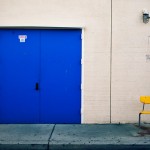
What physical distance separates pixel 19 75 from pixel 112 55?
8.10 ft

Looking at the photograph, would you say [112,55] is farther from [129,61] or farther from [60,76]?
[60,76]

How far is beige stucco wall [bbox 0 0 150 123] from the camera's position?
909cm

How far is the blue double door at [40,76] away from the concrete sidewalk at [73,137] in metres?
0.38

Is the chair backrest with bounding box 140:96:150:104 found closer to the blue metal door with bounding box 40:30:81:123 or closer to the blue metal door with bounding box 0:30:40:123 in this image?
the blue metal door with bounding box 40:30:81:123

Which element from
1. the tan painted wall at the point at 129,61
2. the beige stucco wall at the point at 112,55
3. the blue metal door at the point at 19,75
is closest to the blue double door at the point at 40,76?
the blue metal door at the point at 19,75

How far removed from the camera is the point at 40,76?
917 centimetres

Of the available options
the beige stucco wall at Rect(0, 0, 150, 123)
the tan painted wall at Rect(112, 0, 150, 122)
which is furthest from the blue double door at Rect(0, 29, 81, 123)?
the tan painted wall at Rect(112, 0, 150, 122)

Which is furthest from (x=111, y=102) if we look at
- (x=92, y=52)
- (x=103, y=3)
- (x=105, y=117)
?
(x=103, y=3)

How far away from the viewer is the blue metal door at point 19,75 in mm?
9133

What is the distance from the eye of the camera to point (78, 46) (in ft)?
30.0

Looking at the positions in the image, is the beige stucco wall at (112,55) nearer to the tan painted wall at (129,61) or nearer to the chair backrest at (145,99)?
the tan painted wall at (129,61)

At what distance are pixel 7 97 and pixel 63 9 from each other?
8.85 ft

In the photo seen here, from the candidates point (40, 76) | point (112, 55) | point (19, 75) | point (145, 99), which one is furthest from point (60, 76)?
point (145, 99)

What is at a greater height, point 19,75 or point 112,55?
point 112,55
